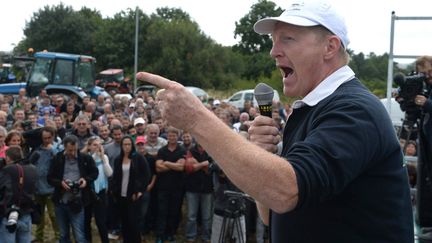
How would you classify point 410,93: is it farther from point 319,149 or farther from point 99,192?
point 99,192

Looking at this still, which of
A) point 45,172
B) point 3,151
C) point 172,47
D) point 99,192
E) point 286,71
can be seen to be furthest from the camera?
point 172,47

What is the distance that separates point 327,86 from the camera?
1899 mm

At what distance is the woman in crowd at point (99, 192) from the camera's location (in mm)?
8039

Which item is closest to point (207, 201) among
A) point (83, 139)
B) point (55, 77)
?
point (83, 139)

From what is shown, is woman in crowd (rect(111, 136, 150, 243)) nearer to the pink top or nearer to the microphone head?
the pink top

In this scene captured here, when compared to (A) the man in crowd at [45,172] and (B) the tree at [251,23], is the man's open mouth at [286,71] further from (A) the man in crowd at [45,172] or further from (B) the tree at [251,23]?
(B) the tree at [251,23]

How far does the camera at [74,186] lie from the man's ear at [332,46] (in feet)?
20.5

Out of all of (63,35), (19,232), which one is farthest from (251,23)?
(19,232)

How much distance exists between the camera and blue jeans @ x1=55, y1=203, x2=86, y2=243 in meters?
7.82

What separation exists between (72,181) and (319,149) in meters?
6.53

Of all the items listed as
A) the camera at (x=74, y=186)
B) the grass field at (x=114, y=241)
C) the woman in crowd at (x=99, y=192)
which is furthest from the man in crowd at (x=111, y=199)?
the camera at (x=74, y=186)

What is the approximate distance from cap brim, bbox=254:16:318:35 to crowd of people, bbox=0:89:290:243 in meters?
5.34

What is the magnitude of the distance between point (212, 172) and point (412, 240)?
6863 mm

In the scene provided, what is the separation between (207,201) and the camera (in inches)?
348
